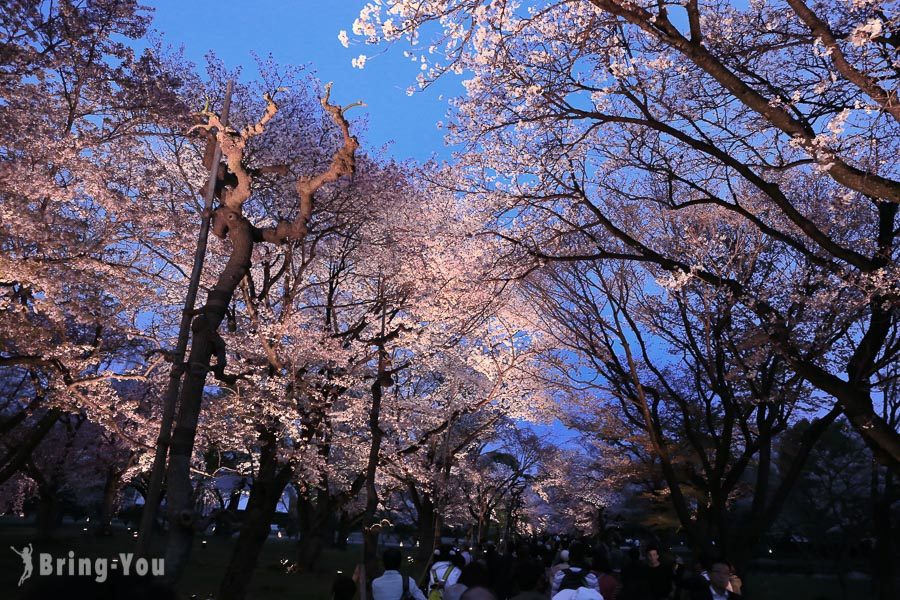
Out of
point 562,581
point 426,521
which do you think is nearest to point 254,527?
point 562,581

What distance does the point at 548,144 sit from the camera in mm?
10922

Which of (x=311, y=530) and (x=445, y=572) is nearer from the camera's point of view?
(x=445, y=572)

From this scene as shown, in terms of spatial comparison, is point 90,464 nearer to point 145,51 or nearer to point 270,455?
point 270,455

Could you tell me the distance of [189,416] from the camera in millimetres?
5777

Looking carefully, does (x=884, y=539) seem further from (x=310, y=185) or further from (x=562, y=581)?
(x=310, y=185)

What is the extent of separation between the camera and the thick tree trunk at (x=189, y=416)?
542 centimetres

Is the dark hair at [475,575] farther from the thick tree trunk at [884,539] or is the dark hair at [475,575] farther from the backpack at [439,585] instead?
the thick tree trunk at [884,539]

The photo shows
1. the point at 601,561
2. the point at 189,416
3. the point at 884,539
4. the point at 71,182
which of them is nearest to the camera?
the point at 189,416

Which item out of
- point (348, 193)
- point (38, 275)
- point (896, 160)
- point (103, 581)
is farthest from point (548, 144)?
point (103, 581)

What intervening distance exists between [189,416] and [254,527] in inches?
339

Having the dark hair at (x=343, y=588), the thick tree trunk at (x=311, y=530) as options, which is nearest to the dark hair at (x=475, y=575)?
the dark hair at (x=343, y=588)

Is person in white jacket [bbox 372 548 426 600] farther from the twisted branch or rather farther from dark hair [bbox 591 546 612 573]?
the twisted branch

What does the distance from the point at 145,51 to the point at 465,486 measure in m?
29.2

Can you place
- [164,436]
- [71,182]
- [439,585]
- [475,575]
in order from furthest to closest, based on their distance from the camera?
[71,182], [439,585], [475,575], [164,436]
